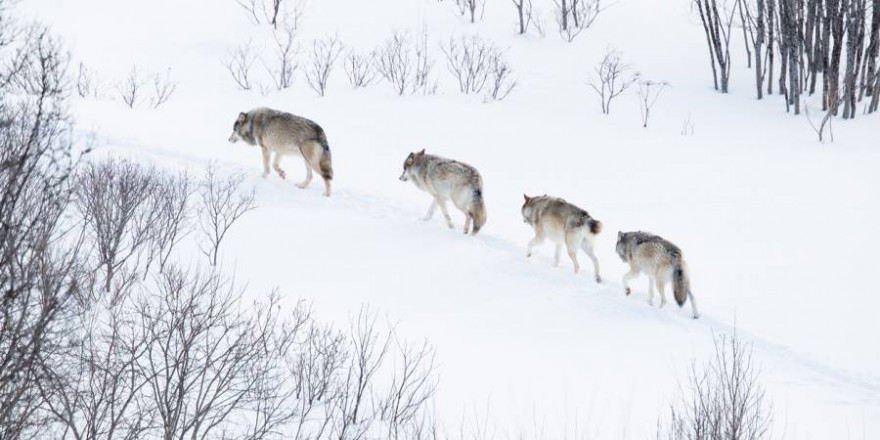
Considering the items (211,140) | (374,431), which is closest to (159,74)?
(211,140)

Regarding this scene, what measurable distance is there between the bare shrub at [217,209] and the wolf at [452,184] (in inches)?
112

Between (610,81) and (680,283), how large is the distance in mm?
17600

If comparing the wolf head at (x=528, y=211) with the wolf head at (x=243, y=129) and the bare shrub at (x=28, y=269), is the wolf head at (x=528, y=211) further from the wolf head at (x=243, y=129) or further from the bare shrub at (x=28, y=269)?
the bare shrub at (x=28, y=269)

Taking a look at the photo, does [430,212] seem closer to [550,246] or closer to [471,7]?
[550,246]

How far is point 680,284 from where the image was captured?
34.0 ft

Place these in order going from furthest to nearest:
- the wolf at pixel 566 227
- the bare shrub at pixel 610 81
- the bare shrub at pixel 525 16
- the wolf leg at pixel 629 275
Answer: the bare shrub at pixel 525 16 → the bare shrub at pixel 610 81 → the wolf at pixel 566 227 → the wolf leg at pixel 629 275

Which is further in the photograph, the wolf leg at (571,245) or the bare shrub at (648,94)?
the bare shrub at (648,94)

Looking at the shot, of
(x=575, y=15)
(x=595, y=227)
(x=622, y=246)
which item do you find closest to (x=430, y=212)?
(x=595, y=227)

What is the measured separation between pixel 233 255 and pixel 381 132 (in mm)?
9198

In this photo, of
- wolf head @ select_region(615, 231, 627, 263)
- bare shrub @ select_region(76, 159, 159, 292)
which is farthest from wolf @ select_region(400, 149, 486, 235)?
bare shrub @ select_region(76, 159, 159, 292)

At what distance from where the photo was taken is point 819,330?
10609 mm

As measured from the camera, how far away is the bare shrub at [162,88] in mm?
21781

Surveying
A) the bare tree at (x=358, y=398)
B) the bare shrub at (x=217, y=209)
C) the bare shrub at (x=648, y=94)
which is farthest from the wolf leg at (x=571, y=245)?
the bare shrub at (x=648, y=94)

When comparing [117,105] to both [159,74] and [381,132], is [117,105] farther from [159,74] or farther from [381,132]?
[381,132]
